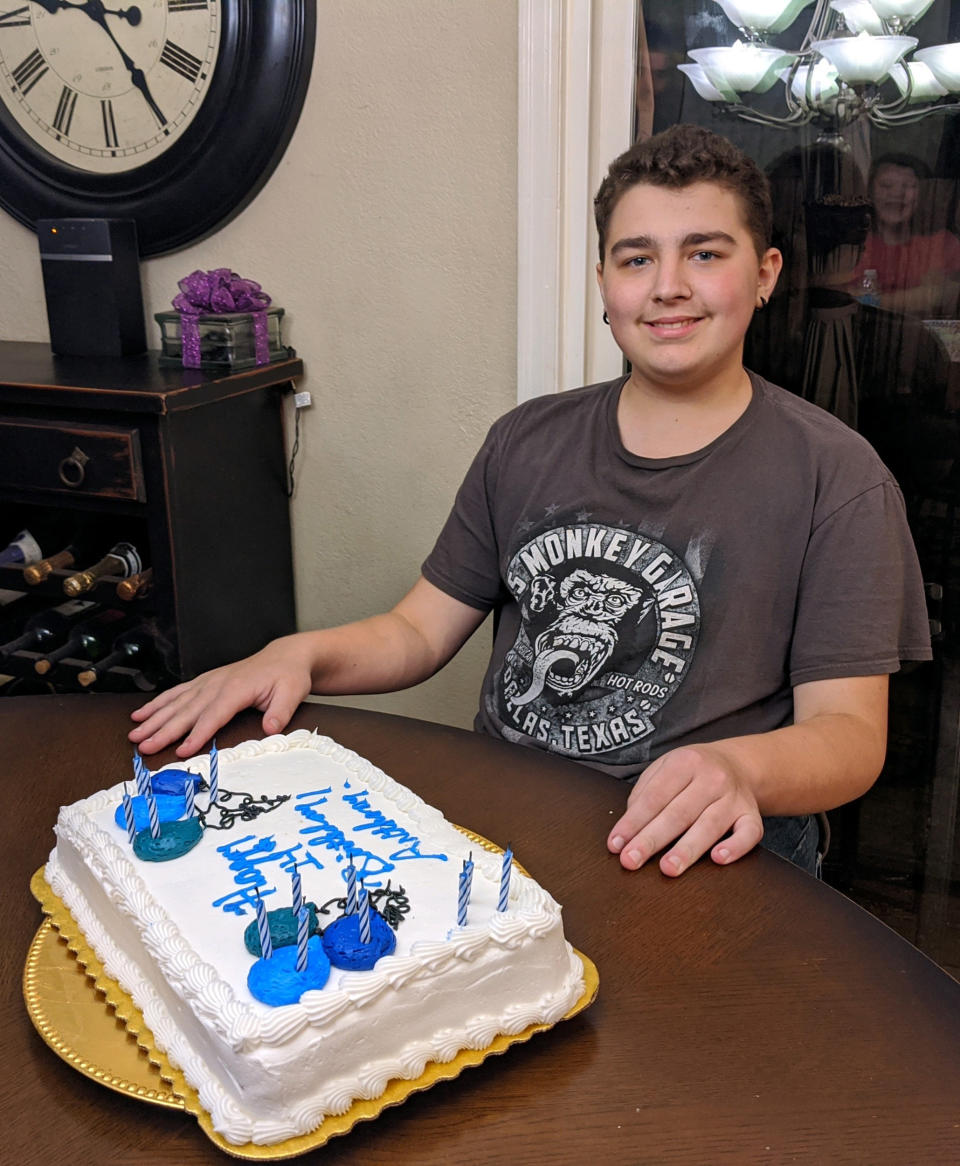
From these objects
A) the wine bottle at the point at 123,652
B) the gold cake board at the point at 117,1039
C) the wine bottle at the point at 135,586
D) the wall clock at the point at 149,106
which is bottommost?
the wine bottle at the point at 123,652

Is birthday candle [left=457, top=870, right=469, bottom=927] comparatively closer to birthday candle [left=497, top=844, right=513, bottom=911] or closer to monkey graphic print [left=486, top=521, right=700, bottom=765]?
birthday candle [left=497, top=844, right=513, bottom=911]

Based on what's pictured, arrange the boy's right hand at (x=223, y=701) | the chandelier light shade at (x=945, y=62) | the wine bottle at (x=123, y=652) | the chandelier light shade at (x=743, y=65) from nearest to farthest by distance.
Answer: the boy's right hand at (x=223, y=701)
the chandelier light shade at (x=945, y=62)
the chandelier light shade at (x=743, y=65)
the wine bottle at (x=123, y=652)

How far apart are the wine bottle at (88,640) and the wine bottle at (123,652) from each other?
0.04 meters

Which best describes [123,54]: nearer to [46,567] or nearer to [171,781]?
[46,567]

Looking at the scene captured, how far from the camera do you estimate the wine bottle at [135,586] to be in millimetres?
2057

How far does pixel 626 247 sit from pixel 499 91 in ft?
2.28

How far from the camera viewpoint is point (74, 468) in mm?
2016

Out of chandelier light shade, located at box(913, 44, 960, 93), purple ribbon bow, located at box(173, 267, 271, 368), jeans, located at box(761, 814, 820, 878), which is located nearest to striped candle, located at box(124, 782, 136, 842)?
jeans, located at box(761, 814, 820, 878)

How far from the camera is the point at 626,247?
1.49m

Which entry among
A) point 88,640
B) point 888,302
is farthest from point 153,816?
point 888,302

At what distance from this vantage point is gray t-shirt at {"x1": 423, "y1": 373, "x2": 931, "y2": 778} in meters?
1.38

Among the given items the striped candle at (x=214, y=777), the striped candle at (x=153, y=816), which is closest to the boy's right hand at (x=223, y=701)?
the striped candle at (x=214, y=777)

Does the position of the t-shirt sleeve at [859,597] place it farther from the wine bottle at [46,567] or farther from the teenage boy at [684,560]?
the wine bottle at [46,567]

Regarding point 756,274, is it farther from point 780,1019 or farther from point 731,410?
point 780,1019
